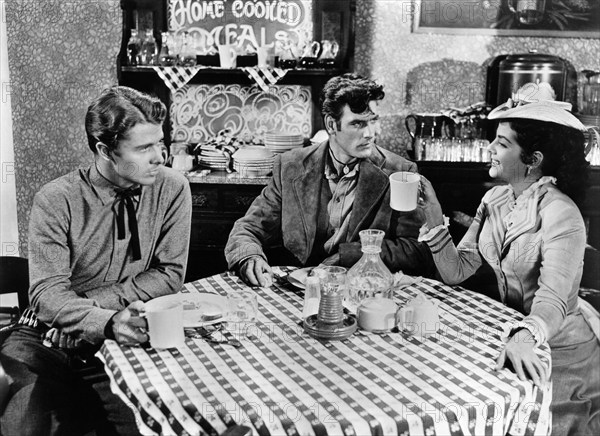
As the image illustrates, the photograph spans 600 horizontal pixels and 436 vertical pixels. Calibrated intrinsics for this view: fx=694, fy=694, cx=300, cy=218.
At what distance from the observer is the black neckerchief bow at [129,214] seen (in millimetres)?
2461

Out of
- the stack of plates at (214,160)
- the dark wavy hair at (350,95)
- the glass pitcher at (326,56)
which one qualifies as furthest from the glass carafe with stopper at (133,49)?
the dark wavy hair at (350,95)

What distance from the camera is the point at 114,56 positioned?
15.2 ft

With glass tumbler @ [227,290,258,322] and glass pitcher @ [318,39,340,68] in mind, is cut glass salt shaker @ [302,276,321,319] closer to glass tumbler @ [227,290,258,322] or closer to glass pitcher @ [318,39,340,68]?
glass tumbler @ [227,290,258,322]

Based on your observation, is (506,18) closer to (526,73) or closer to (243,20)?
(526,73)

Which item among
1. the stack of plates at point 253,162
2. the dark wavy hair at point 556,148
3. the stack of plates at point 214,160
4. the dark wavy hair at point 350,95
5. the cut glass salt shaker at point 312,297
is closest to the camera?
the cut glass salt shaker at point 312,297

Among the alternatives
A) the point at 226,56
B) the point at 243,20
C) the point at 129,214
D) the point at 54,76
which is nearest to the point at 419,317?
the point at 129,214

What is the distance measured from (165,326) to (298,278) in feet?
2.13

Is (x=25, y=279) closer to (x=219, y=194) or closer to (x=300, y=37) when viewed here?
(x=219, y=194)

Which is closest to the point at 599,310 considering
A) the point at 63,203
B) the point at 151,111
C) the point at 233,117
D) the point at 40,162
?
the point at 151,111

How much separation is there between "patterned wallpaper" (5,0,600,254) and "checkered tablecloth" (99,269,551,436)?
2.78 m

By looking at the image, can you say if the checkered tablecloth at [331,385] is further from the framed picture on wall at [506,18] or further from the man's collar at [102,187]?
the framed picture on wall at [506,18]

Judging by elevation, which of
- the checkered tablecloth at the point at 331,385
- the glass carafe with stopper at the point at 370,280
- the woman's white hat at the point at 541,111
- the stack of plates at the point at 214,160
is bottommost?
the checkered tablecloth at the point at 331,385

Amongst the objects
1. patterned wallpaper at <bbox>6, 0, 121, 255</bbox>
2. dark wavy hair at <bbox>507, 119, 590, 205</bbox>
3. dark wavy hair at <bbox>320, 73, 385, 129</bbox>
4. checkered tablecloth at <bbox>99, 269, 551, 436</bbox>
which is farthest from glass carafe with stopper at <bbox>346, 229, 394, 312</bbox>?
patterned wallpaper at <bbox>6, 0, 121, 255</bbox>

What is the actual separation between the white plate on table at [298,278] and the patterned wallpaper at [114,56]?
7.81 ft
